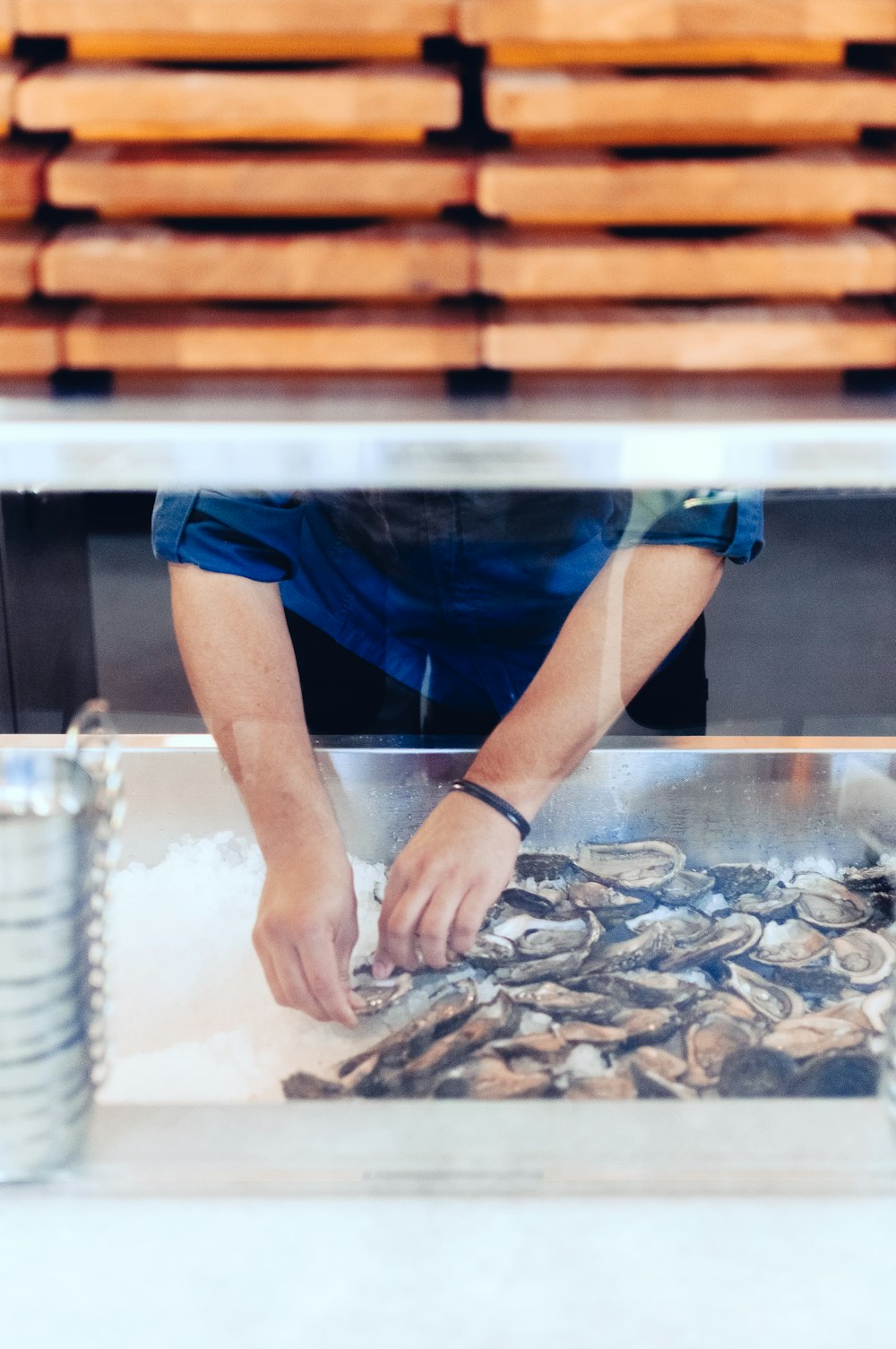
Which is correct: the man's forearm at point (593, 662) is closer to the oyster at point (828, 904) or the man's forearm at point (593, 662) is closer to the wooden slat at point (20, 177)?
the oyster at point (828, 904)

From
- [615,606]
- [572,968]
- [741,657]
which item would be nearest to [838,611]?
[741,657]

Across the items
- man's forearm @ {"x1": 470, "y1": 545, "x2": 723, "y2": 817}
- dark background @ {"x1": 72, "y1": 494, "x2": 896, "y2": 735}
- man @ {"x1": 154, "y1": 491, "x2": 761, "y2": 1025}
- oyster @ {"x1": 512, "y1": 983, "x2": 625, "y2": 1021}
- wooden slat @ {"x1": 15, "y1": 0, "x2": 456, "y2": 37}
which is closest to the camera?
wooden slat @ {"x1": 15, "y1": 0, "x2": 456, "y2": 37}

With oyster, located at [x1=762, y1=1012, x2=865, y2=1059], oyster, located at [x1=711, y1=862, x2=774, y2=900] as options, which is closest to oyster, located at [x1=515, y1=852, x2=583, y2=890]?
oyster, located at [x1=711, y1=862, x2=774, y2=900]

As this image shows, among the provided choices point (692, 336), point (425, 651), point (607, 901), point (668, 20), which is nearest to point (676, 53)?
point (668, 20)

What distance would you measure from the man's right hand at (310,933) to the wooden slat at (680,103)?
0.55 metres

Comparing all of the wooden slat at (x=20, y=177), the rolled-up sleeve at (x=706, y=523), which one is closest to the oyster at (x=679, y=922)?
the rolled-up sleeve at (x=706, y=523)

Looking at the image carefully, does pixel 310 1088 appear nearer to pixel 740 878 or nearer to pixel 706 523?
pixel 740 878

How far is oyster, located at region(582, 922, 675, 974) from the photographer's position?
78 centimetres

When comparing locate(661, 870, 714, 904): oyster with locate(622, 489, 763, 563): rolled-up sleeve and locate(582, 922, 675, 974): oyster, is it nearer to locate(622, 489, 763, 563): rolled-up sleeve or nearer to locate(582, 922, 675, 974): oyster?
locate(582, 922, 675, 974): oyster

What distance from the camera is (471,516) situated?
984 millimetres

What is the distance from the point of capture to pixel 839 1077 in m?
0.63

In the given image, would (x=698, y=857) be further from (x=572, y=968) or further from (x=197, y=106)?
(x=197, y=106)

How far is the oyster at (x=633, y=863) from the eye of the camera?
0.90m

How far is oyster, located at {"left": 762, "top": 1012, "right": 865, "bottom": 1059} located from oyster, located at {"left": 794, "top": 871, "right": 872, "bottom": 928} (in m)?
0.14
